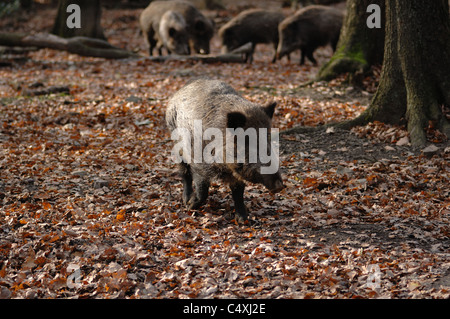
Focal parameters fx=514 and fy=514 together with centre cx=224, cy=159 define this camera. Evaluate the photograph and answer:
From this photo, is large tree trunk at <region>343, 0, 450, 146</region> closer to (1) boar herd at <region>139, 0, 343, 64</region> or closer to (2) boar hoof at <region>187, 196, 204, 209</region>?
(2) boar hoof at <region>187, 196, 204, 209</region>

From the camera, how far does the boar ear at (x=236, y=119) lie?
5552mm

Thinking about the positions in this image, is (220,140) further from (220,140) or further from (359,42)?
(359,42)

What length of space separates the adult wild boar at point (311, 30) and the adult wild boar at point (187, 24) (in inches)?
107

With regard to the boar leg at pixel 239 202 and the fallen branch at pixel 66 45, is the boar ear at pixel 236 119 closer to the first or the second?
the boar leg at pixel 239 202

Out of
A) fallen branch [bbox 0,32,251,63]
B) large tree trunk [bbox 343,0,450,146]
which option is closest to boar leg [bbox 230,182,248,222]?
large tree trunk [bbox 343,0,450,146]

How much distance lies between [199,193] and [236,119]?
1431 mm

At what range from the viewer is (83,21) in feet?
61.4

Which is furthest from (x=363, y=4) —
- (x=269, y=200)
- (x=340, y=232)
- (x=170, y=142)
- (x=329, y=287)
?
(x=329, y=287)

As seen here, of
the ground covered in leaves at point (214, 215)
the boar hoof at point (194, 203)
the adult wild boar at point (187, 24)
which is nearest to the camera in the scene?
the ground covered in leaves at point (214, 215)

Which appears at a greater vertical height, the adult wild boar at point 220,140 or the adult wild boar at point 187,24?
the adult wild boar at point 187,24

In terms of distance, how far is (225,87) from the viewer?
6738mm

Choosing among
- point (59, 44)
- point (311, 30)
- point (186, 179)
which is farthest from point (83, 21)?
point (186, 179)

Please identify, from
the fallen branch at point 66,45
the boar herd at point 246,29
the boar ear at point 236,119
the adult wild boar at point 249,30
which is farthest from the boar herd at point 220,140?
the adult wild boar at point 249,30

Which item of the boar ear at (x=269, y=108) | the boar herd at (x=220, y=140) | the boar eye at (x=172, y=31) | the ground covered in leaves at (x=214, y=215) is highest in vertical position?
the boar eye at (x=172, y=31)
